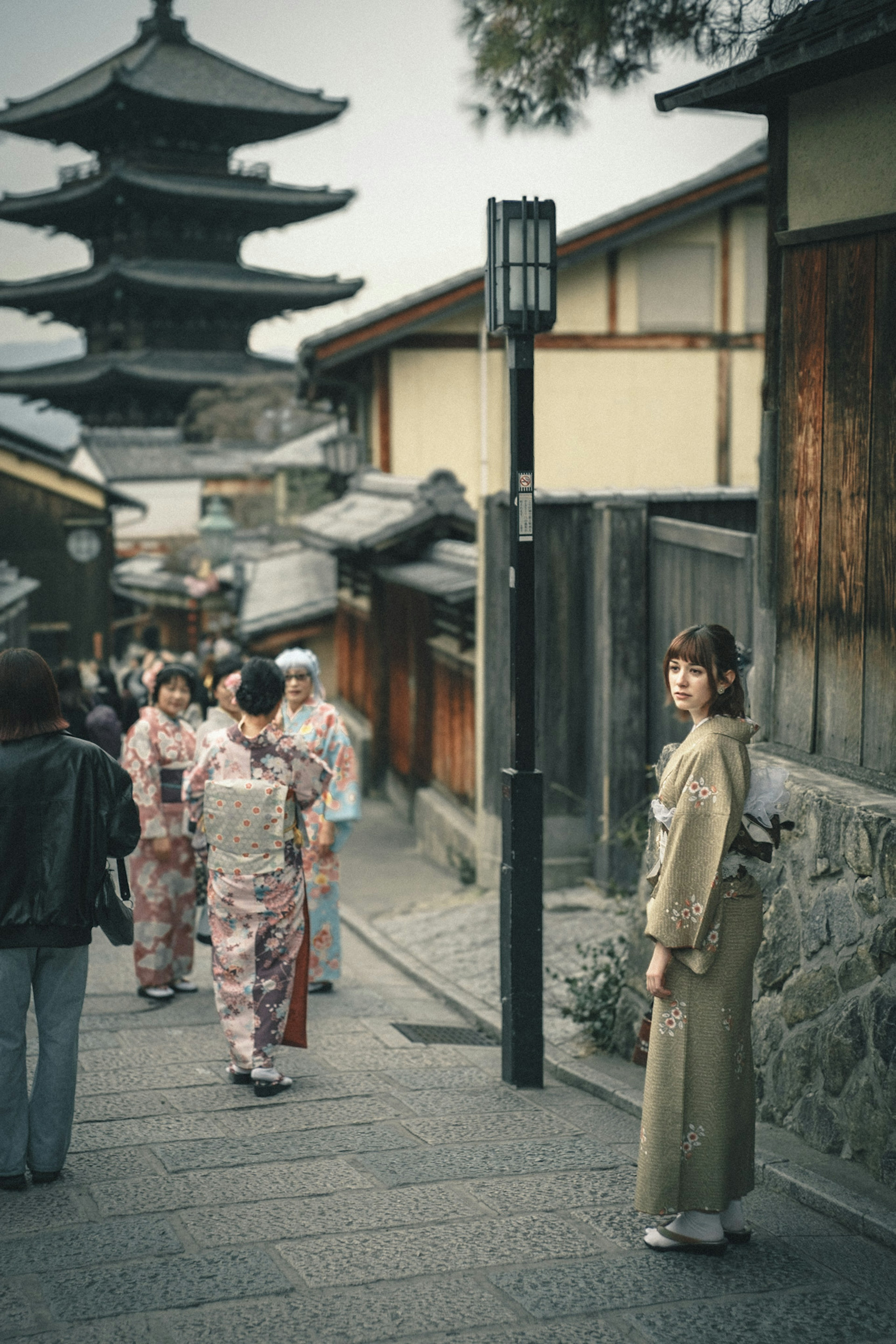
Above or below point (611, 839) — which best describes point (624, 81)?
above

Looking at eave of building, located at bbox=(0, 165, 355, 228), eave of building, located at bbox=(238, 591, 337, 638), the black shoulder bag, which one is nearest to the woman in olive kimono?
the black shoulder bag

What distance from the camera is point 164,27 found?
4453 cm

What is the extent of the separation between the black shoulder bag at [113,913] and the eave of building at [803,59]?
141 inches

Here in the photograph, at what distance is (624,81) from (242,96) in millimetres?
39357

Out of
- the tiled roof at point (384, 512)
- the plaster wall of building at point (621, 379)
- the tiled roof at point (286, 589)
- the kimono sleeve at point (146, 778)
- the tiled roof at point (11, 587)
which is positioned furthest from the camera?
the tiled roof at point (286, 589)

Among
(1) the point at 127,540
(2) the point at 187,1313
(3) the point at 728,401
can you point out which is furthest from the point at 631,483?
(1) the point at 127,540

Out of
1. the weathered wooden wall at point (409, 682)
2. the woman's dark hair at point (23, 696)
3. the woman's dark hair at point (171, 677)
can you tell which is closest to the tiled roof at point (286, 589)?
the weathered wooden wall at point (409, 682)

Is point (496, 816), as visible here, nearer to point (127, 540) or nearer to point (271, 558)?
point (271, 558)

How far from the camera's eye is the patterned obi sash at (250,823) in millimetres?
5742

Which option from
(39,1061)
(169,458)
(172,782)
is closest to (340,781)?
(172,782)

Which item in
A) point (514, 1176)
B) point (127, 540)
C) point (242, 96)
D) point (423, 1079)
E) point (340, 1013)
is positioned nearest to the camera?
point (514, 1176)

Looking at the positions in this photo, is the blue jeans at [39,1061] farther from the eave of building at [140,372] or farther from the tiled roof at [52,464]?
the eave of building at [140,372]

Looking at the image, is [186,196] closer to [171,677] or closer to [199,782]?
[171,677]

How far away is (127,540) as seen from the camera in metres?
39.6
